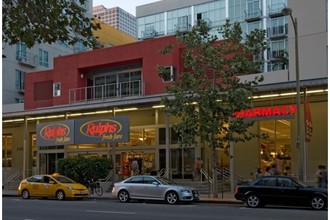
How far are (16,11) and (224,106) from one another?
17.0m

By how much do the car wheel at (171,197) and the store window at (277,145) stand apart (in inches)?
382

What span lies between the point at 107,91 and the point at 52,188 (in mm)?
11353

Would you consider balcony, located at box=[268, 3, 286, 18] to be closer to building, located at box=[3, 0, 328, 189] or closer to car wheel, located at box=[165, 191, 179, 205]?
building, located at box=[3, 0, 328, 189]

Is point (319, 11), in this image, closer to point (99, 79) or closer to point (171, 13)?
point (99, 79)

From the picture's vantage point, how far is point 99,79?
3706cm

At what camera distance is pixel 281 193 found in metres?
19.0

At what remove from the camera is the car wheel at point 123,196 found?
76.8 ft

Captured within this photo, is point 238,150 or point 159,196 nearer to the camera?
point 159,196

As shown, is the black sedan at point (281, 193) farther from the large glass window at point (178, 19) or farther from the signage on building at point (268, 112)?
the large glass window at point (178, 19)

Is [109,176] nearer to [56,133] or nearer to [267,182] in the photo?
[56,133]

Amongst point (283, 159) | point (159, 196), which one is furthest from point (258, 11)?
point (159, 196)

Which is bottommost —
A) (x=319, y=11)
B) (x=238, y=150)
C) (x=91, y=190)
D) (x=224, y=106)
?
(x=91, y=190)

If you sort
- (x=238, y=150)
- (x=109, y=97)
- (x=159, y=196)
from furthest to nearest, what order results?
(x=109, y=97) < (x=238, y=150) < (x=159, y=196)

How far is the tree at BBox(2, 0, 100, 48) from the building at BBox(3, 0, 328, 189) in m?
18.2
